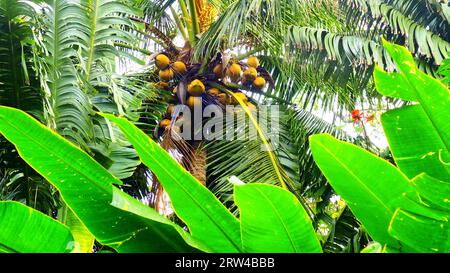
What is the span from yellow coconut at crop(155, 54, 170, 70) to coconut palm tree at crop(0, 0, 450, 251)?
0.5 inches

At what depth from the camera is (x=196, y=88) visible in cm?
477

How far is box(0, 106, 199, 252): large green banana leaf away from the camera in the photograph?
0.69m

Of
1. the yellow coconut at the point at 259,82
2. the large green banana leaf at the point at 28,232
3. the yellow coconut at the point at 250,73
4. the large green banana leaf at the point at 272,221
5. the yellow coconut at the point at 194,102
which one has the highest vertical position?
the yellow coconut at the point at 250,73

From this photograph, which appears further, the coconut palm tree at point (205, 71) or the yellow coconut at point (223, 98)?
the yellow coconut at point (223, 98)

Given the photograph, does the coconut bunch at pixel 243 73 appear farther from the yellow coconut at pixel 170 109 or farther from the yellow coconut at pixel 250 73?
the yellow coconut at pixel 170 109

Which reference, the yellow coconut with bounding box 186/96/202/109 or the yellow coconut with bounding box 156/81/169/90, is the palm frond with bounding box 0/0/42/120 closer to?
the yellow coconut with bounding box 186/96/202/109

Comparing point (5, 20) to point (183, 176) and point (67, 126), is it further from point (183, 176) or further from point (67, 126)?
point (183, 176)

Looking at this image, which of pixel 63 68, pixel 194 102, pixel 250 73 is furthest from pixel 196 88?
pixel 63 68

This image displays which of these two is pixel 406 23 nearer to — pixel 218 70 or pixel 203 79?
pixel 218 70

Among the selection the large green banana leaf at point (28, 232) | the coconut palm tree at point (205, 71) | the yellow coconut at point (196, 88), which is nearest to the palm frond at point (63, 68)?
the coconut palm tree at point (205, 71)

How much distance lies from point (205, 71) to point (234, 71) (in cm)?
27

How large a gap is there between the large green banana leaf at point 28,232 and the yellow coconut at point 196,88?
4.12 meters

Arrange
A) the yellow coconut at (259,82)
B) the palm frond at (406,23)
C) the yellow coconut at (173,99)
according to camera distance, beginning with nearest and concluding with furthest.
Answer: the palm frond at (406,23) < the yellow coconut at (173,99) < the yellow coconut at (259,82)

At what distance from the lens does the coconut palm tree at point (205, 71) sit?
9.96 feet
